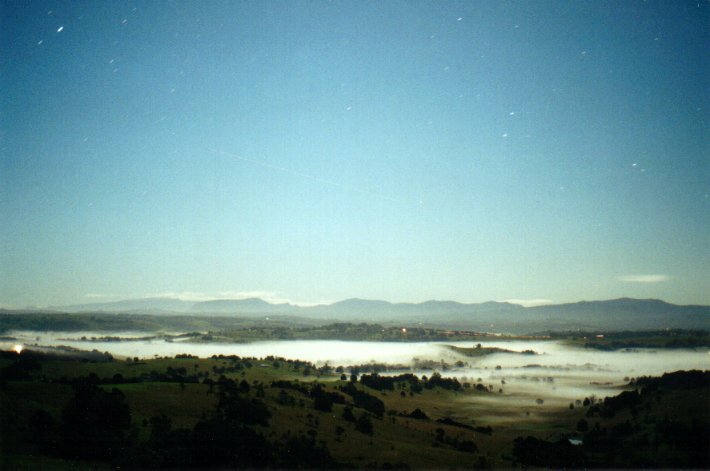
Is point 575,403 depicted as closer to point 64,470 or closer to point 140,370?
point 140,370

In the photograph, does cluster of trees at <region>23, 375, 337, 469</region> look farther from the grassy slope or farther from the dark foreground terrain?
the grassy slope

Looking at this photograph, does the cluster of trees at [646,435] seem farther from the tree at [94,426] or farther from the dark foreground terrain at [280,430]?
the tree at [94,426]

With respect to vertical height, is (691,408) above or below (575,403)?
above

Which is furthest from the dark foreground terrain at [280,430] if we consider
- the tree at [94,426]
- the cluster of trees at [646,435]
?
the cluster of trees at [646,435]

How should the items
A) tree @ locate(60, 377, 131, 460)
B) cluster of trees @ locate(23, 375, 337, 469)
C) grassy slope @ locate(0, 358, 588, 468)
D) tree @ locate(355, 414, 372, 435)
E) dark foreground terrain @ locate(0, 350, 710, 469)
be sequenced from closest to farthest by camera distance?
cluster of trees @ locate(23, 375, 337, 469) → dark foreground terrain @ locate(0, 350, 710, 469) → tree @ locate(60, 377, 131, 460) → grassy slope @ locate(0, 358, 588, 468) → tree @ locate(355, 414, 372, 435)

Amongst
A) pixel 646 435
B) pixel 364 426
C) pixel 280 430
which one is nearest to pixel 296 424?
pixel 280 430

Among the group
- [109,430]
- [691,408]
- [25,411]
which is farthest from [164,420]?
[691,408]

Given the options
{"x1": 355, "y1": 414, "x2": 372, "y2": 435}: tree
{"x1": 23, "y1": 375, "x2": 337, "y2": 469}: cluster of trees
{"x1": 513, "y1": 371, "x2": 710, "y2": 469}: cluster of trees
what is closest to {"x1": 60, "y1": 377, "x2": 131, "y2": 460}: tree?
{"x1": 23, "y1": 375, "x2": 337, "y2": 469}: cluster of trees

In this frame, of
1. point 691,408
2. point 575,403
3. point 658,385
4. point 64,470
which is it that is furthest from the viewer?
point 575,403
